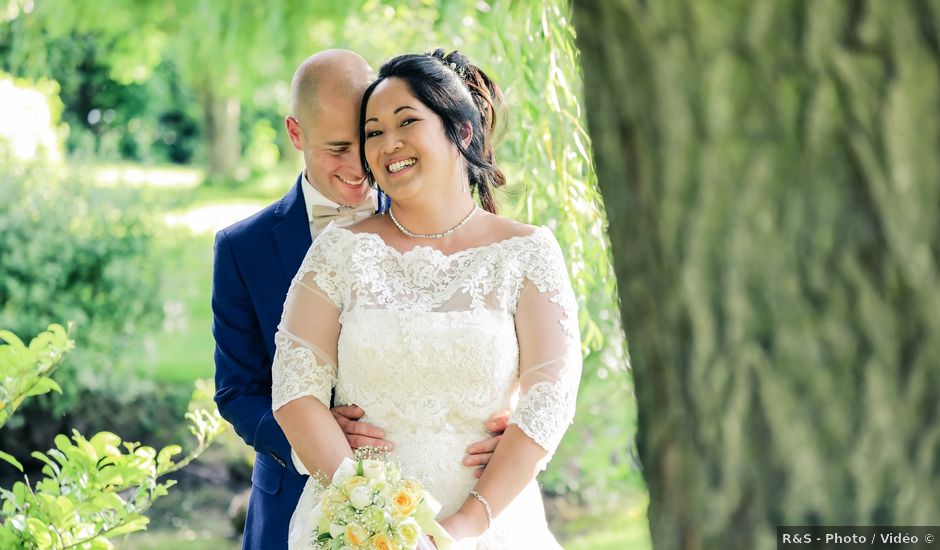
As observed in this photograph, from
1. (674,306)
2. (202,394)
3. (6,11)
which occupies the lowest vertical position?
(202,394)

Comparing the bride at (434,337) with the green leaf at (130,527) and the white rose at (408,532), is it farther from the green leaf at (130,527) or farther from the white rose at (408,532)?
the green leaf at (130,527)

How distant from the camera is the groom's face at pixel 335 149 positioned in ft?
10.5

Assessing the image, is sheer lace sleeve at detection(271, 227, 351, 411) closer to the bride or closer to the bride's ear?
the bride

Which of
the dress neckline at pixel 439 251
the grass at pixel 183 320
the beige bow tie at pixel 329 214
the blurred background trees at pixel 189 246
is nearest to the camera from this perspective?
the dress neckline at pixel 439 251

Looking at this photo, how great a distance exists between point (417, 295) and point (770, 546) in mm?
1400

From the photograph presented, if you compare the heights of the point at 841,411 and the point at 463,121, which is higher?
the point at 463,121

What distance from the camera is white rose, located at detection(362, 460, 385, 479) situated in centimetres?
238

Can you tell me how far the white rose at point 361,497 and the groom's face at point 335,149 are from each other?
1.12m

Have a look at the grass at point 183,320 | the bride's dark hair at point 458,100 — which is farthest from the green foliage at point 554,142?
the grass at point 183,320

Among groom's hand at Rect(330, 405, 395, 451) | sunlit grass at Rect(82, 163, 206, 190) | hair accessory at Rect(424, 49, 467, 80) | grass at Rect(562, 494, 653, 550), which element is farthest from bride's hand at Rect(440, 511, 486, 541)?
sunlit grass at Rect(82, 163, 206, 190)

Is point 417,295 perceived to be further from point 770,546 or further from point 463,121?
point 770,546

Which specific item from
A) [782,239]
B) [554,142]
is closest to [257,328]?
[554,142]

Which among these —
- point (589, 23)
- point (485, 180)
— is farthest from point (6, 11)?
point (589, 23)

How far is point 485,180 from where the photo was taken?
3020 millimetres
